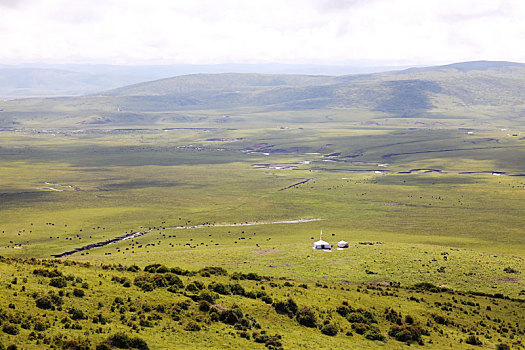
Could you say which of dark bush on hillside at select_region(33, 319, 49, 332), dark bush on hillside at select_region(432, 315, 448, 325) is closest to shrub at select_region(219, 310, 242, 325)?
dark bush on hillside at select_region(33, 319, 49, 332)

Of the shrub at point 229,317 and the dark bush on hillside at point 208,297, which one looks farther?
the dark bush on hillside at point 208,297

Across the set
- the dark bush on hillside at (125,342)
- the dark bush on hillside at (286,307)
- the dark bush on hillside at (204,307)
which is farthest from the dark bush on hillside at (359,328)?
the dark bush on hillside at (125,342)

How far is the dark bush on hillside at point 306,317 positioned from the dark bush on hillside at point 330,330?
1186 millimetres

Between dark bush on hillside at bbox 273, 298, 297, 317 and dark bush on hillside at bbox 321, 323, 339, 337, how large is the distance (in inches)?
130

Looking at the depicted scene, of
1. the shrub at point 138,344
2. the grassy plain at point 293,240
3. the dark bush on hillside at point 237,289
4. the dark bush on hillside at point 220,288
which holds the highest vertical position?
the shrub at point 138,344

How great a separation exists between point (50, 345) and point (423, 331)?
33295mm

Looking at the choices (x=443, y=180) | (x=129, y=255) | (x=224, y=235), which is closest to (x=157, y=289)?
(x=129, y=255)

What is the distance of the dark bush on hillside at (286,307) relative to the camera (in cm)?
4734

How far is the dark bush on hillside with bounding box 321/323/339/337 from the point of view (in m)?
44.8

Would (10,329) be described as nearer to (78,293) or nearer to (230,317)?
(78,293)

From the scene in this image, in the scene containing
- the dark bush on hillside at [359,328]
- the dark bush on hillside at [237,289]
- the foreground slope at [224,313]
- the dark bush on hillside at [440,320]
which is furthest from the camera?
the dark bush on hillside at [440,320]

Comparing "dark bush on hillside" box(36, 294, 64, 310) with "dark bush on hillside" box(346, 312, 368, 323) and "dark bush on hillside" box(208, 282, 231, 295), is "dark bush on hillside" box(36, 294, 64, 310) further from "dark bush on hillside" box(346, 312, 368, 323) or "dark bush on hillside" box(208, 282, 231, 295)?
"dark bush on hillside" box(346, 312, 368, 323)

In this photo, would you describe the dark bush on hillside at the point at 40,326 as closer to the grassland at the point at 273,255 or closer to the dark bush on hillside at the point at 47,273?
the grassland at the point at 273,255

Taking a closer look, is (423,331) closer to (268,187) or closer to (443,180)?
(268,187)
